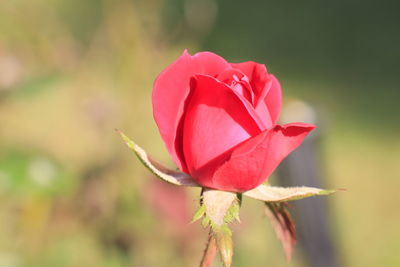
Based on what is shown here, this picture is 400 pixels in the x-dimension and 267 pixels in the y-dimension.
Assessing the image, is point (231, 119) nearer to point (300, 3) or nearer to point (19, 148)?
point (19, 148)

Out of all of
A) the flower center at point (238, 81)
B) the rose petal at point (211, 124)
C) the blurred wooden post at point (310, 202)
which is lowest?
the blurred wooden post at point (310, 202)

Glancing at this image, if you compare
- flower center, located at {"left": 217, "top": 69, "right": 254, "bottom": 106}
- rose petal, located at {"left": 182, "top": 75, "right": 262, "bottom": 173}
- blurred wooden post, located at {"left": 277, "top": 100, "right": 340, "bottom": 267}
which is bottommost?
blurred wooden post, located at {"left": 277, "top": 100, "right": 340, "bottom": 267}

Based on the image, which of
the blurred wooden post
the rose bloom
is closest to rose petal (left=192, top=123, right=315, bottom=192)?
the rose bloom

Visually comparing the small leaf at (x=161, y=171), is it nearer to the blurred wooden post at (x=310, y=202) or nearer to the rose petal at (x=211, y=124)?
the rose petal at (x=211, y=124)

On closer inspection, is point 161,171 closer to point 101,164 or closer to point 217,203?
point 217,203

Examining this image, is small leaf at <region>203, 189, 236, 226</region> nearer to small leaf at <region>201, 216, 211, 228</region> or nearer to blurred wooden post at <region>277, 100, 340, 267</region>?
small leaf at <region>201, 216, 211, 228</region>

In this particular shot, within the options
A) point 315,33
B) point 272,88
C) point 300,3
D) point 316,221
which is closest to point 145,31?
point 316,221

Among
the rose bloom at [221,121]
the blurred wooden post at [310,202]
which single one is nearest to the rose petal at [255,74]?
the rose bloom at [221,121]
